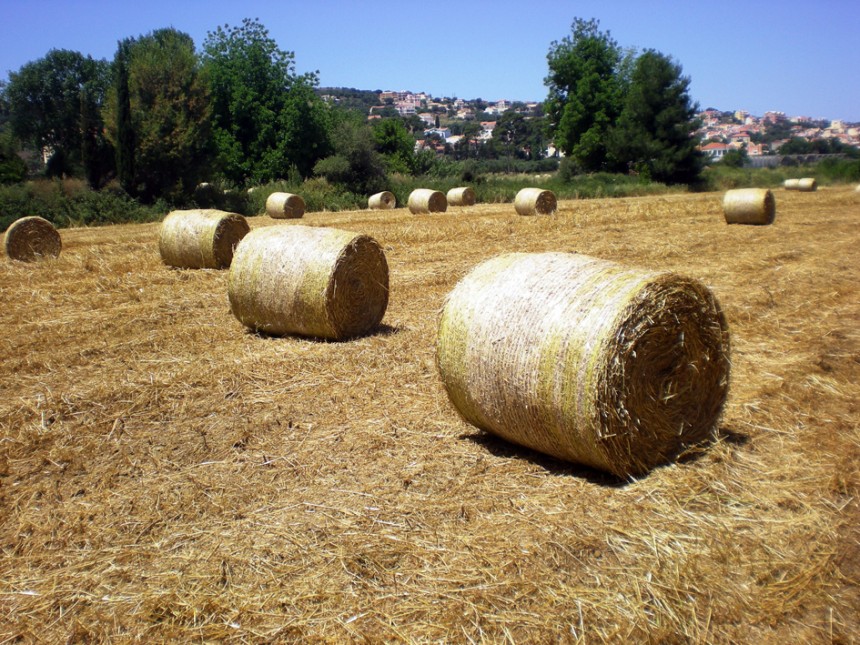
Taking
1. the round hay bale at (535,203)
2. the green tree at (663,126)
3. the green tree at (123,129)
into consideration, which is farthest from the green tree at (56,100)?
the green tree at (663,126)

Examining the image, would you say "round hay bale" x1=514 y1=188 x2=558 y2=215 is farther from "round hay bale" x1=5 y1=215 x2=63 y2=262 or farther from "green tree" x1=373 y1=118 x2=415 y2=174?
"green tree" x1=373 y1=118 x2=415 y2=174

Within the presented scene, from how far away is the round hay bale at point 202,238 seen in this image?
1247cm

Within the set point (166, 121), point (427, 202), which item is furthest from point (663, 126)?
point (166, 121)

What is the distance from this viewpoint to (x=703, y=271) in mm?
11969

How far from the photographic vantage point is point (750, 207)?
1861cm

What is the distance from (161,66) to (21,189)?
23.5 ft

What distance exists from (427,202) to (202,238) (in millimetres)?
14051

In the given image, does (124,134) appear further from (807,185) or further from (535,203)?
(807,185)

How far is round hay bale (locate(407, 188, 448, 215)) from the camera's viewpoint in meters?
25.8

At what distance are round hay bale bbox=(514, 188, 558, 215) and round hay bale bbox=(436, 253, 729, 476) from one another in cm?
1836

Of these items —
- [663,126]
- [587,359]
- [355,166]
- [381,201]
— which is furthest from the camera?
[663,126]

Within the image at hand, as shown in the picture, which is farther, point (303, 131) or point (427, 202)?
point (303, 131)

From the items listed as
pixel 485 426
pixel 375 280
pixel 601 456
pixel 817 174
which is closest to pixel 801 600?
pixel 601 456

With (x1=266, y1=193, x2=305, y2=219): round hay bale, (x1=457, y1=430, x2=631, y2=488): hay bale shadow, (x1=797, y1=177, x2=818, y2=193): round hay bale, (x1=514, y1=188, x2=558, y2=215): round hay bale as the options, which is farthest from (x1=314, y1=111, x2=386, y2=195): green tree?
(x1=457, y1=430, x2=631, y2=488): hay bale shadow
